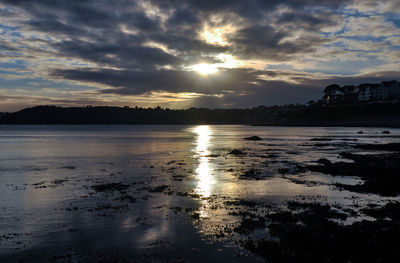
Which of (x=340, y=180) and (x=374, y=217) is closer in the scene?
(x=374, y=217)

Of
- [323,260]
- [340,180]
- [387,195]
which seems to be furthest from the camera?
[340,180]

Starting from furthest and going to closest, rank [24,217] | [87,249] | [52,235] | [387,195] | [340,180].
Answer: [340,180] < [387,195] < [24,217] < [52,235] < [87,249]

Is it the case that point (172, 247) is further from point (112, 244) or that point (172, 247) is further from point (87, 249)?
point (87, 249)

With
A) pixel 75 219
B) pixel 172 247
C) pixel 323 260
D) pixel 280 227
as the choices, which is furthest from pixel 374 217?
pixel 75 219

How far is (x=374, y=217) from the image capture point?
60.3 ft

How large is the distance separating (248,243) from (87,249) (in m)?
8.20

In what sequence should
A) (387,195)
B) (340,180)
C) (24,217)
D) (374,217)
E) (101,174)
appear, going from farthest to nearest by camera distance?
(101,174) → (340,180) → (387,195) → (24,217) → (374,217)

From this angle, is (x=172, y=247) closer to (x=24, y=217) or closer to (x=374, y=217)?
(x=24, y=217)

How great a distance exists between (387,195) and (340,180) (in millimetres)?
7383

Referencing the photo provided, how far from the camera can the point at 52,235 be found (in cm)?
1620

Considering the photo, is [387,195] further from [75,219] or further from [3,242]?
[3,242]

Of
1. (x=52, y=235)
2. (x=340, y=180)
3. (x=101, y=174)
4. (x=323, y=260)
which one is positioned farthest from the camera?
(x=101, y=174)

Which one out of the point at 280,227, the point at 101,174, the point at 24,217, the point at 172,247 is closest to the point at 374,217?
the point at 280,227

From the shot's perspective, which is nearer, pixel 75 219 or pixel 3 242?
pixel 3 242
